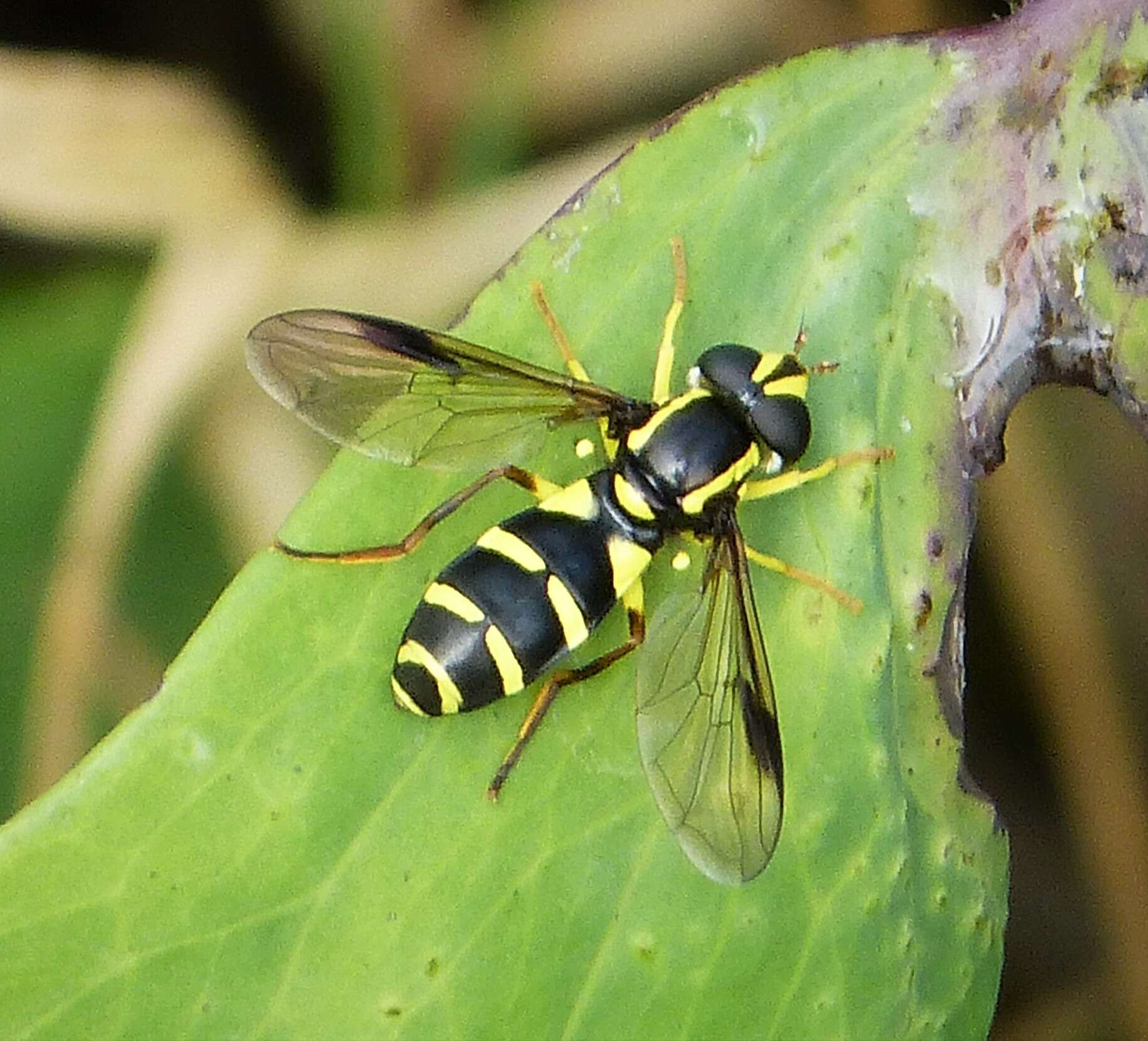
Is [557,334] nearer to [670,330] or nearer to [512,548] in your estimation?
[670,330]

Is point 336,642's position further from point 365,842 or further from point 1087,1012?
point 1087,1012

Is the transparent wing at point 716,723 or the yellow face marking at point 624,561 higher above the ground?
the yellow face marking at point 624,561

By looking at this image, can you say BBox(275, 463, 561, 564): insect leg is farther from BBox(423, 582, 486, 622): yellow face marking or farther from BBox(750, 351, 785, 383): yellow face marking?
BBox(750, 351, 785, 383): yellow face marking

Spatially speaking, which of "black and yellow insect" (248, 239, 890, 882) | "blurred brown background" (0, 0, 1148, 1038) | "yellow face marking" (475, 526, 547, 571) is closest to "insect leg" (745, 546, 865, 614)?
"black and yellow insect" (248, 239, 890, 882)

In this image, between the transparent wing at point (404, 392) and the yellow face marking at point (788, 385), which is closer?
the yellow face marking at point (788, 385)

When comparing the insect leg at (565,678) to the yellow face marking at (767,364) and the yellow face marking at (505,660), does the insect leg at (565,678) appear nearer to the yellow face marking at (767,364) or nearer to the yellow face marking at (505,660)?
the yellow face marking at (505,660)

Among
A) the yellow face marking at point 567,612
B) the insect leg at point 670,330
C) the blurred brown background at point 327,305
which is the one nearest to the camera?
the insect leg at point 670,330

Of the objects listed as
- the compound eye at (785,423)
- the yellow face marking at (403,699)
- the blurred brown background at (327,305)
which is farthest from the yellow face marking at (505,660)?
the blurred brown background at (327,305)
